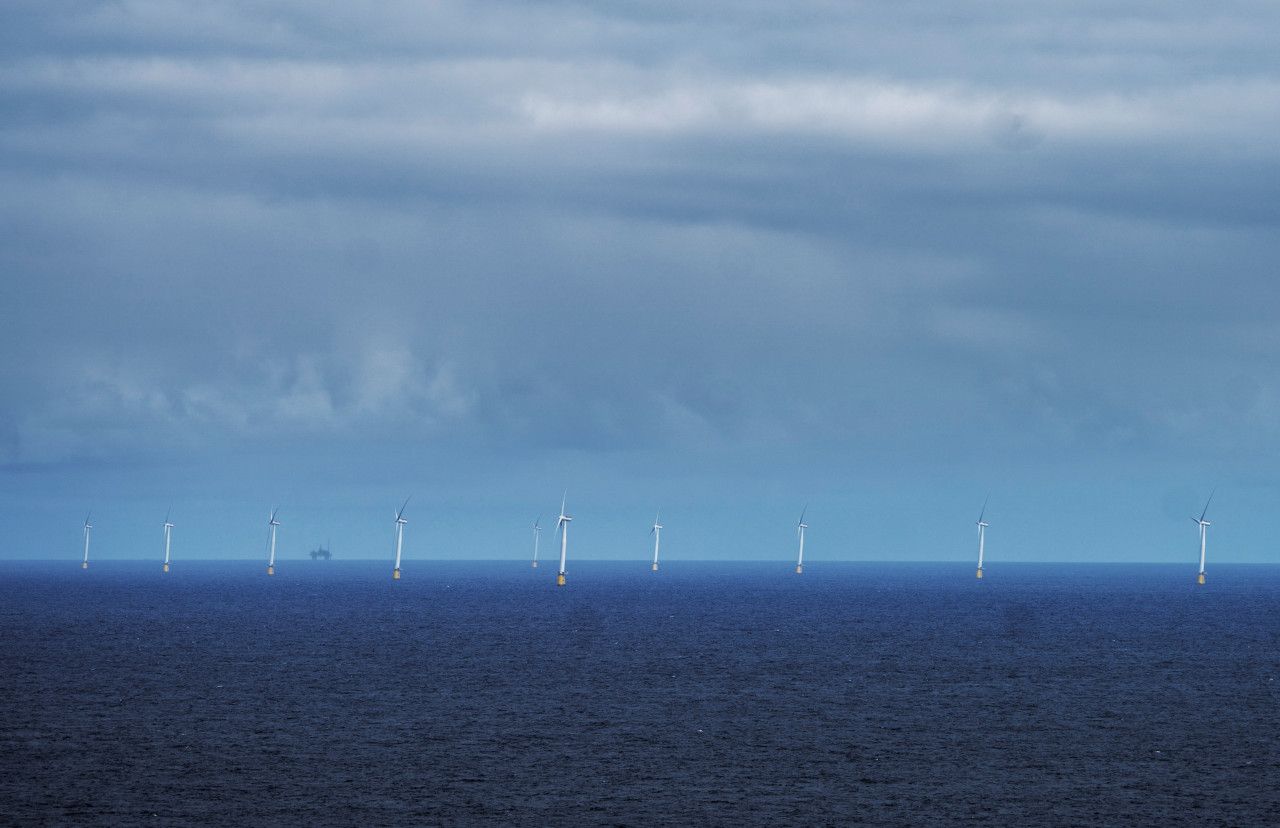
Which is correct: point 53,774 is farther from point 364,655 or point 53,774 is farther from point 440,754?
point 364,655

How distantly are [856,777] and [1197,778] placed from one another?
57.8ft

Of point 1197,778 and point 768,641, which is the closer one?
point 1197,778

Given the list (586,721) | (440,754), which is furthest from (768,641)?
(440,754)

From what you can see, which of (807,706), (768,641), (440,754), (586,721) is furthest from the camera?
(768,641)

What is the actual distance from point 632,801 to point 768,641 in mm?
98482

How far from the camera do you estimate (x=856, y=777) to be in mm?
69812

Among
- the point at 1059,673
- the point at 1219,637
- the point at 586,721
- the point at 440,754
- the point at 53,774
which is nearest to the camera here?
the point at 53,774

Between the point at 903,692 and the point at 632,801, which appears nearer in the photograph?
the point at 632,801

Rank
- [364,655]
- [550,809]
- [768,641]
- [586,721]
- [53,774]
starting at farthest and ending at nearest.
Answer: [768,641], [364,655], [586,721], [53,774], [550,809]

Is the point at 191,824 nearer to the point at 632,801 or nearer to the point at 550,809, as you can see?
the point at 550,809

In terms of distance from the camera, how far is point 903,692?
106 meters

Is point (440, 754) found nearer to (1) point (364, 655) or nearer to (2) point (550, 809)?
(2) point (550, 809)

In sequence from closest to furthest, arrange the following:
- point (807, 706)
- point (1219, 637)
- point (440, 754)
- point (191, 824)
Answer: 1. point (191, 824)
2. point (440, 754)
3. point (807, 706)
4. point (1219, 637)

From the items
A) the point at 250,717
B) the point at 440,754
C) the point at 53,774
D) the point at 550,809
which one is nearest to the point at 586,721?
the point at 440,754
